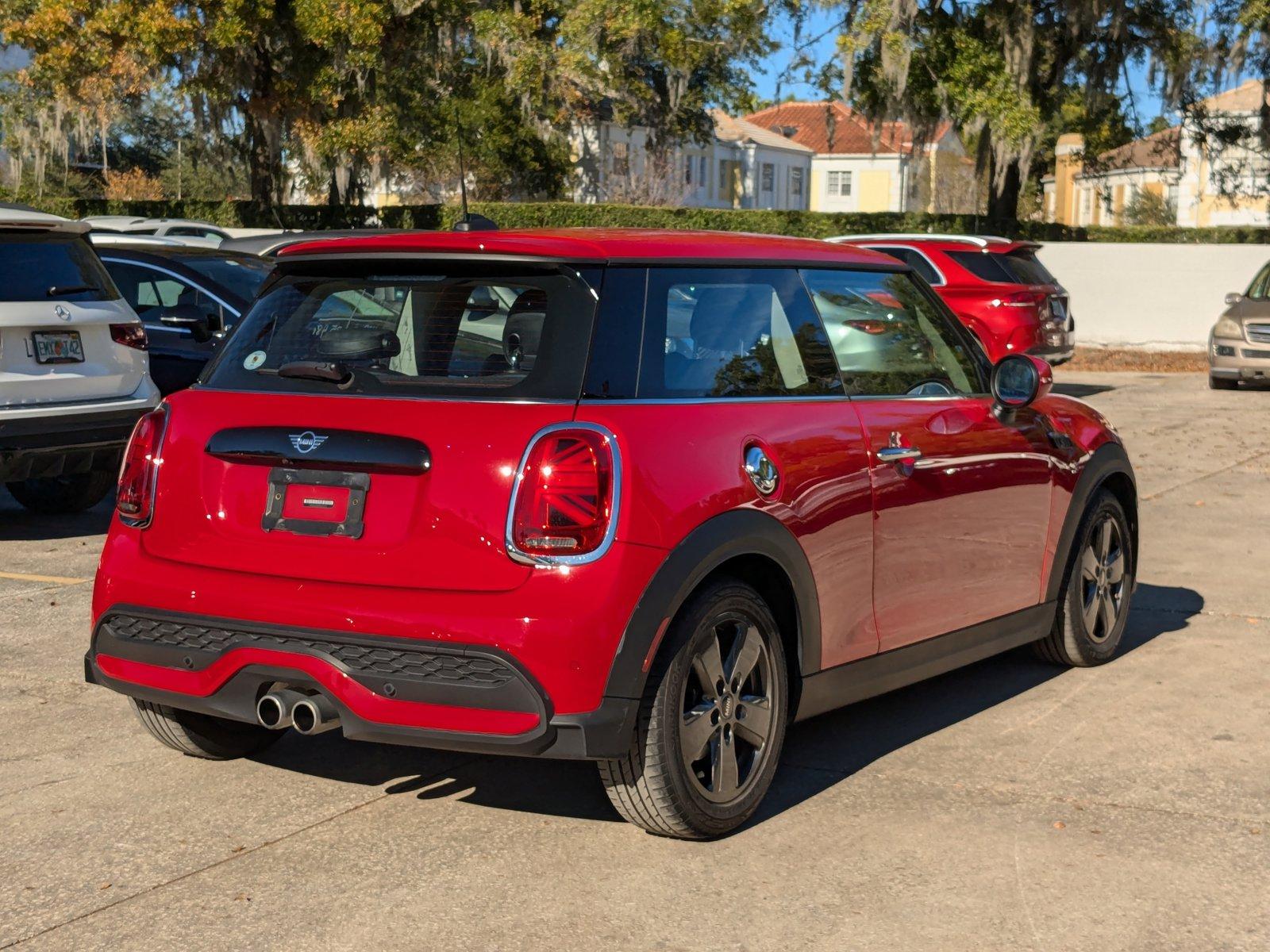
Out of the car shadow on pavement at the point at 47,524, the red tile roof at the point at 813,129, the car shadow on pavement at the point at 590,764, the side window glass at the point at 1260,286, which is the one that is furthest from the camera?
the red tile roof at the point at 813,129

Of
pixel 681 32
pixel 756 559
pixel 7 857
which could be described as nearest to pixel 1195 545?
pixel 756 559

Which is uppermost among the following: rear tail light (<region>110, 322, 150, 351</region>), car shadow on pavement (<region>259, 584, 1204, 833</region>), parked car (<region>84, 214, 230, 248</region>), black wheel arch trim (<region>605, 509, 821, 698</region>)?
parked car (<region>84, 214, 230, 248</region>)

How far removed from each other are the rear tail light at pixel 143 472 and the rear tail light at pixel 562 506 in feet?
3.87

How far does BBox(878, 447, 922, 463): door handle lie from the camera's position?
526cm

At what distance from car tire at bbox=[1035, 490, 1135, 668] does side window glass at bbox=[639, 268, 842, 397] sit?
73.9 inches

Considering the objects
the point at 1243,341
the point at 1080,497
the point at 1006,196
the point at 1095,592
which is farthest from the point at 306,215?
the point at 1080,497

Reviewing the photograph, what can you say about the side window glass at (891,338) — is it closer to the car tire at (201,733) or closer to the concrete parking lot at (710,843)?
the concrete parking lot at (710,843)

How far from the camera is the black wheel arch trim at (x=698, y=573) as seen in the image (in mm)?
4289

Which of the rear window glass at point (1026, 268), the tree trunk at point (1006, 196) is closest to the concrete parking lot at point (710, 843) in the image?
the rear window glass at point (1026, 268)

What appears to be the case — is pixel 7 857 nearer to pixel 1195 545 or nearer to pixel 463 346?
pixel 463 346

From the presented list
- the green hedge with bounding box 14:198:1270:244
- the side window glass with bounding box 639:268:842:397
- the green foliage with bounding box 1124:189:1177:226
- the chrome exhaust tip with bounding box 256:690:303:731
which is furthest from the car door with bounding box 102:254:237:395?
the green foliage with bounding box 1124:189:1177:226

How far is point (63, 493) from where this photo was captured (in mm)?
11055

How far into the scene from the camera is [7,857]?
15.0 ft

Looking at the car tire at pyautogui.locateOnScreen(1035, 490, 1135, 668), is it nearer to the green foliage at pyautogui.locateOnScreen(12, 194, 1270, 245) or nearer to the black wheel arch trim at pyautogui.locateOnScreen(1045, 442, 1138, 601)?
the black wheel arch trim at pyautogui.locateOnScreen(1045, 442, 1138, 601)
